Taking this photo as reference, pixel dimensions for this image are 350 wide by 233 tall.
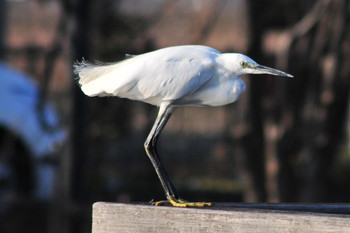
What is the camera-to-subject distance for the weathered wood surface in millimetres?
2652

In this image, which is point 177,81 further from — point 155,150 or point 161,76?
point 155,150

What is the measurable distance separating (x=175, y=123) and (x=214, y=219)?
7831 mm

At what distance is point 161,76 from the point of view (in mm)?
3002

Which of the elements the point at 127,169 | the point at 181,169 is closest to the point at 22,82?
the point at 127,169

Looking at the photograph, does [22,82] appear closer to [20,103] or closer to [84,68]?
[20,103]

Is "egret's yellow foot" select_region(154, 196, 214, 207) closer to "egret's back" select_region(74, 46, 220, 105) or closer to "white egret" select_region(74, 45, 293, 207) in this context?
"white egret" select_region(74, 45, 293, 207)

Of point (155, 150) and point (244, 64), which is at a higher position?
point (244, 64)

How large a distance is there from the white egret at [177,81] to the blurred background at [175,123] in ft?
9.80

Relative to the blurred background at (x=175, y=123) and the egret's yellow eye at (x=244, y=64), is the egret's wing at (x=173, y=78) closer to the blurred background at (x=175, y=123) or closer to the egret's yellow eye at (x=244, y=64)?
the egret's yellow eye at (x=244, y=64)

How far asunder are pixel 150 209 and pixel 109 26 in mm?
5874

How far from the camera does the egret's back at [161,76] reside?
2.98m

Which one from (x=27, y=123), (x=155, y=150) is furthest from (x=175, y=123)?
A: (x=155, y=150)

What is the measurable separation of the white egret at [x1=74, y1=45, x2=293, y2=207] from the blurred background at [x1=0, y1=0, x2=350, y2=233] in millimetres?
2987

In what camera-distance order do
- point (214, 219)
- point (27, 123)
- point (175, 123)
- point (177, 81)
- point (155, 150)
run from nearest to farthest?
point (214, 219), point (177, 81), point (155, 150), point (27, 123), point (175, 123)
